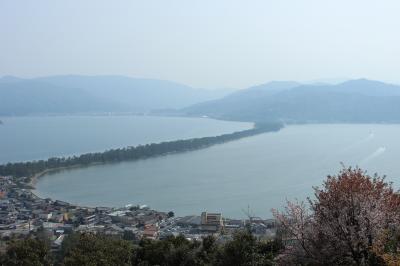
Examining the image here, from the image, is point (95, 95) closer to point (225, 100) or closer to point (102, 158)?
point (225, 100)

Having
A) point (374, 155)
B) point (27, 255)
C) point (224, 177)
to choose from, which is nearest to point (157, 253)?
point (27, 255)

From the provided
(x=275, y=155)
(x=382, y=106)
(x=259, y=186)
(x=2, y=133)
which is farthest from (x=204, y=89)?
(x=259, y=186)

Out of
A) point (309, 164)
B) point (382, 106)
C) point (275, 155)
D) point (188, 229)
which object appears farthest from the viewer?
point (382, 106)

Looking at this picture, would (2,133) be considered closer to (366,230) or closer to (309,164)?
(309,164)

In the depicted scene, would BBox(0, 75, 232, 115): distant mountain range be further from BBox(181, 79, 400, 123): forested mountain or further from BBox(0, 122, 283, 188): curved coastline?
BBox(0, 122, 283, 188): curved coastline

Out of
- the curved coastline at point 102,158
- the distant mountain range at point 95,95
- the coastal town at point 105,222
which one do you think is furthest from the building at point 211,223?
the distant mountain range at point 95,95

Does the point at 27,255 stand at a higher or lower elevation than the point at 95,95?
lower

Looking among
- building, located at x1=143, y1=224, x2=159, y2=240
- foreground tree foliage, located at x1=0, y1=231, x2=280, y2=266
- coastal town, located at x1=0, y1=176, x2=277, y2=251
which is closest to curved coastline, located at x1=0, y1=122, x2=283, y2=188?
coastal town, located at x1=0, y1=176, x2=277, y2=251
